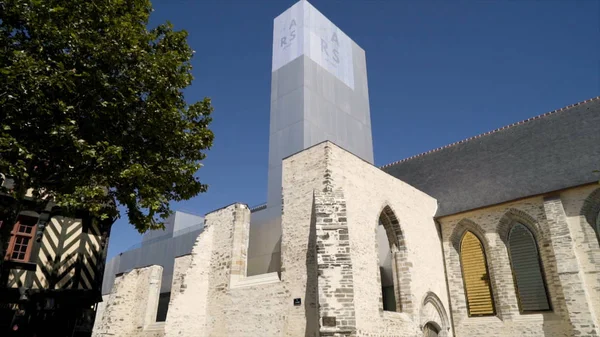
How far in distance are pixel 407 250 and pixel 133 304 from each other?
439 inches

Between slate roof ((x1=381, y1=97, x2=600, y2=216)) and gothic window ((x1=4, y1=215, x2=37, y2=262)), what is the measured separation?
12.5 metres

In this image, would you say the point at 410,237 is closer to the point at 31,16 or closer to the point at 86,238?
the point at 86,238

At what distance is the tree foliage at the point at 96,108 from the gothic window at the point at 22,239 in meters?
4.24

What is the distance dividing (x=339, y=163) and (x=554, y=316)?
738cm

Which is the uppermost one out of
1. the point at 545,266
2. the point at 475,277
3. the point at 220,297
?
the point at 545,266

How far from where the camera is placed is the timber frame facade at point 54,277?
386 inches

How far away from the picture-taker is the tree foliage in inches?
245

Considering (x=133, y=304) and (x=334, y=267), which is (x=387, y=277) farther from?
(x=133, y=304)

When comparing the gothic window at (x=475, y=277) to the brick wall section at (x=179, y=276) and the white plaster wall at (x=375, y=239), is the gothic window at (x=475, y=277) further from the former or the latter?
the brick wall section at (x=179, y=276)

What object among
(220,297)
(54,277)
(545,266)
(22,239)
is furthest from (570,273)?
(22,239)

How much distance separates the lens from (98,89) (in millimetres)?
6887

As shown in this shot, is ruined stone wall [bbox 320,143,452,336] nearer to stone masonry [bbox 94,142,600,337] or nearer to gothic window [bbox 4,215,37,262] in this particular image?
stone masonry [bbox 94,142,600,337]

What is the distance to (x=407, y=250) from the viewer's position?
40.1 feet

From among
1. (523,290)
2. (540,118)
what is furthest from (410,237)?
(540,118)
